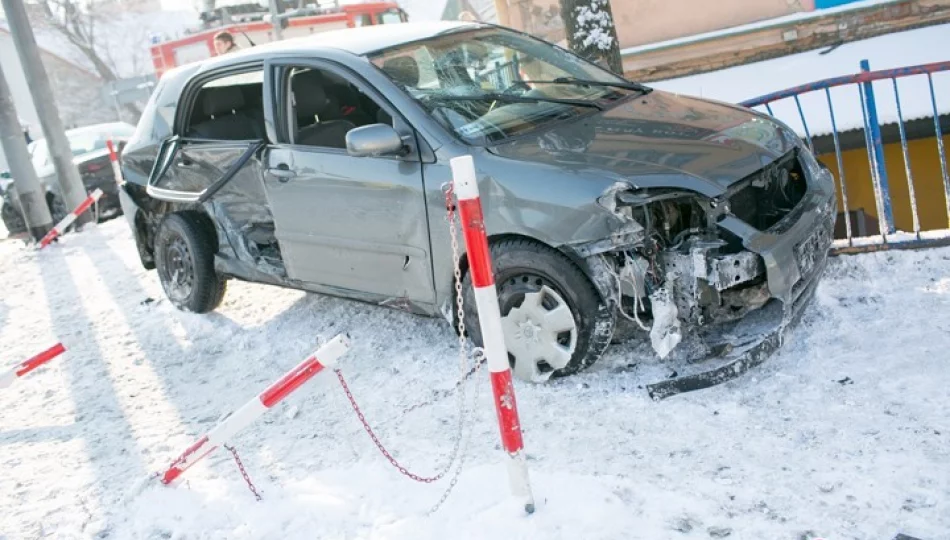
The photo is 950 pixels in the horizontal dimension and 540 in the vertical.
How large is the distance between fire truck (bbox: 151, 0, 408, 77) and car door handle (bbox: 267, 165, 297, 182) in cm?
1310

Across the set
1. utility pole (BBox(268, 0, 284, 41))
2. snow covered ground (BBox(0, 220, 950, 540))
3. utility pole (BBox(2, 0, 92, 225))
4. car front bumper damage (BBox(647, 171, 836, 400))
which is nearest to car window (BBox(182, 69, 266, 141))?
snow covered ground (BBox(0, 220, 950, 540))

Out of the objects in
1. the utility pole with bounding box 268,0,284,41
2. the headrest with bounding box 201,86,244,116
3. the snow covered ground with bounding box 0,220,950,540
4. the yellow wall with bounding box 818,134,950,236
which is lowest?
the yellow wall with bounding box 818,134,950,236

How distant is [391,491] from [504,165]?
159 centimetres

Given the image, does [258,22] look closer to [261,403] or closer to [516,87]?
[516,87]

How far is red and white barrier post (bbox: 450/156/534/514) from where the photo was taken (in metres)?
3.10

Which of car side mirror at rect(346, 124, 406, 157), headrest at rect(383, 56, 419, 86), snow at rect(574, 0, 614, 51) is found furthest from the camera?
snow at rect(574, 0, 614, 51)

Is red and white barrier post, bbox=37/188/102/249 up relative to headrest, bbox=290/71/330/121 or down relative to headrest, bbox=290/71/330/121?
down

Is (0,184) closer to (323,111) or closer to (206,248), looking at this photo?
(206,248)

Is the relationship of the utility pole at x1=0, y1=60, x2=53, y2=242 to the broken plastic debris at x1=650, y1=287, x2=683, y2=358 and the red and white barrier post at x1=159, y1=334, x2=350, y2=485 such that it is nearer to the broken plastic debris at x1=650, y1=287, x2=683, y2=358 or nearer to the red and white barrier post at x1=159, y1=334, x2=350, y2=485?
the red and white barrier post at x1=159, y1=334, x2=350, y2=485

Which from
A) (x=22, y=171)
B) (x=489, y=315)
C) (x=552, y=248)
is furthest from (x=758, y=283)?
(x=22, y=171)

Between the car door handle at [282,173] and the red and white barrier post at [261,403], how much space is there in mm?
1735

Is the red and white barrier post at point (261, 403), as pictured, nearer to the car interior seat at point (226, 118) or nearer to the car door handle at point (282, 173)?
the car door handle at point (282, 173)

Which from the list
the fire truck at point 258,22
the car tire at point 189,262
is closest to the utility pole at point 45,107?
the fire truck at point 258,22

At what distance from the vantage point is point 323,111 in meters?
5.68
